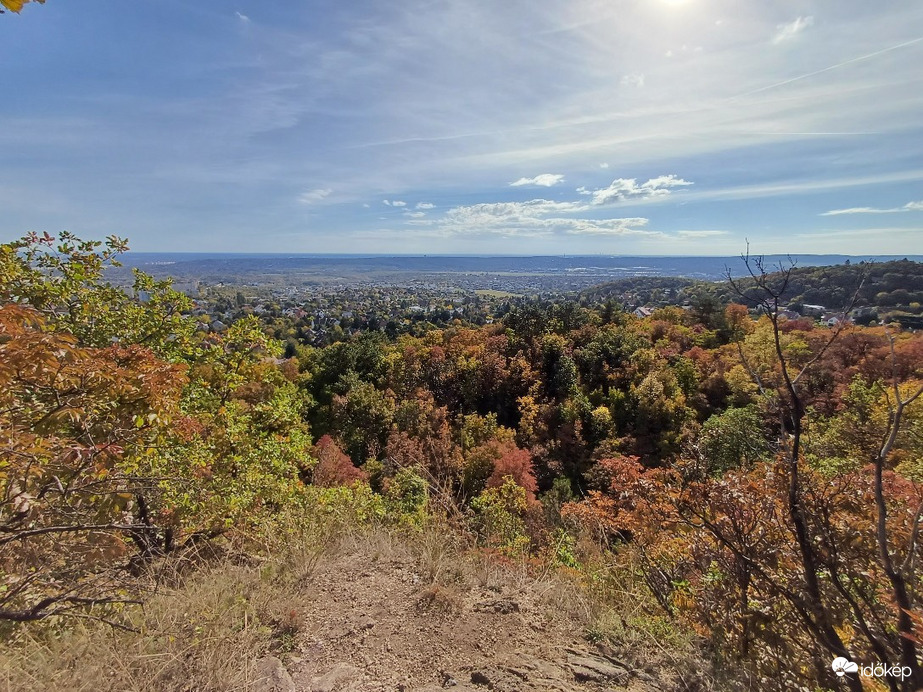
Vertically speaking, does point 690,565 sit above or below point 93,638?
below

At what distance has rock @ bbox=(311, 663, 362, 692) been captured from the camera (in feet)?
8.99

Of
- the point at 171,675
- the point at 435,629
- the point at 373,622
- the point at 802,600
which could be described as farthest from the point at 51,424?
the point at 802,600

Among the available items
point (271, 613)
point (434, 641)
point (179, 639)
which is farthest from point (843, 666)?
point (179, 639)

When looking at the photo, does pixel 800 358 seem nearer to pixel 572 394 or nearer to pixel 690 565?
pixel 572 394

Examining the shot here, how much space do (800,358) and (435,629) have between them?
2811 cm

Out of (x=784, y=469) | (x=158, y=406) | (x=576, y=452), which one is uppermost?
(x=158, y=406)

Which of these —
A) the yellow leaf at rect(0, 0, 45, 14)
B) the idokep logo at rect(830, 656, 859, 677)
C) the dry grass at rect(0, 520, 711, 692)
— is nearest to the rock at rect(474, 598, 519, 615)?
the dry grass at rect(0, 520, 711, 692)

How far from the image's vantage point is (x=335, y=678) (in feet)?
9.28

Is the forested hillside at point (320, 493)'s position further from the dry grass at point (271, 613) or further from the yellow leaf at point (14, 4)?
the yellow leaf at point (14, 4)

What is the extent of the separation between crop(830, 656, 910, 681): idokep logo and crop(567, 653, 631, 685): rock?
122cm

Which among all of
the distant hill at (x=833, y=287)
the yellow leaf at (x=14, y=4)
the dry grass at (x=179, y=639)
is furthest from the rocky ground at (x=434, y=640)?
the yellow leaf at (x=14, y=4)

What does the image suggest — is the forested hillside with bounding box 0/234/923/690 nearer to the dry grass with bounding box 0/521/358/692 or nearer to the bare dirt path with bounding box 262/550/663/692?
the dry grass with bounding box 0/521/358/692

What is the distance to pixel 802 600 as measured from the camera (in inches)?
110

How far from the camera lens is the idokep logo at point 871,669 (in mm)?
2279
